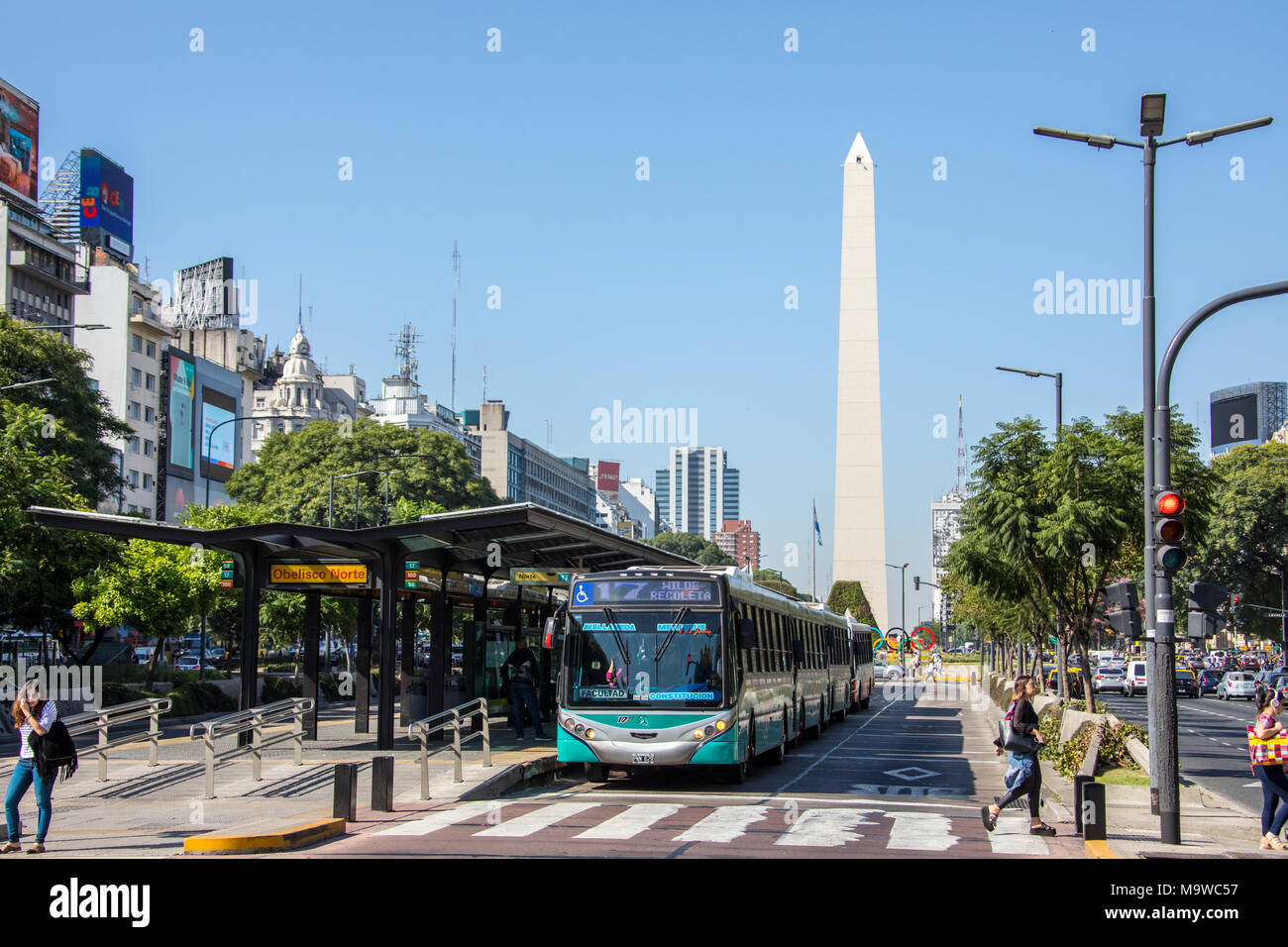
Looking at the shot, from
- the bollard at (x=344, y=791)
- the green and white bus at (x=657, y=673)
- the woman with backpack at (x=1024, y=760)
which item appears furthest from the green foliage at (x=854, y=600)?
the bollard at (x=344, y=791)

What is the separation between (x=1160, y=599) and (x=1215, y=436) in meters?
114

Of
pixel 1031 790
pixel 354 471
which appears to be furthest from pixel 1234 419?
pixel 1031 790

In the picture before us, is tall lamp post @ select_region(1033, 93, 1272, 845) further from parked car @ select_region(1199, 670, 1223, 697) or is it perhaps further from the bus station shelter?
parked car @ select_region(1199, 670, 1223, 697)

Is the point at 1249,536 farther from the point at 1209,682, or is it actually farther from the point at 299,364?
the point at 299,364

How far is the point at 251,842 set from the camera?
1187cm

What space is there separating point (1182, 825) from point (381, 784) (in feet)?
28.7

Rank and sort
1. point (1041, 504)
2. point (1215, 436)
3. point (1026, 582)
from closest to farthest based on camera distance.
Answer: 1. point (1041, 504)
2. point (1026, 582)
3. point (1215, 436)

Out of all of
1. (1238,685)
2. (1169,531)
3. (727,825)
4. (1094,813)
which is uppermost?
(1169,531)

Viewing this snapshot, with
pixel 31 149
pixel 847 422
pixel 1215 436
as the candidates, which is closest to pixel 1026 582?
pixel 847 422

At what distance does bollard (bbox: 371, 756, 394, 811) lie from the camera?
14711 millimetres

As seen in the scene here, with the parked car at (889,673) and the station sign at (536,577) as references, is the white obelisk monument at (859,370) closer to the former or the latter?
the parked car at (889,673)

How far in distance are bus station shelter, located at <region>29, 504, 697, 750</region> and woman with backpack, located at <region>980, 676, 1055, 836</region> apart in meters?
7.01
